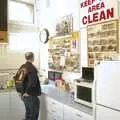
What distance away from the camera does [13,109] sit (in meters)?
4.75

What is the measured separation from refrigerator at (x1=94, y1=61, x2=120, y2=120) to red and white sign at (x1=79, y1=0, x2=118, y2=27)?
1.10 m

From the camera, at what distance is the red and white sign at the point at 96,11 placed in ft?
11.3

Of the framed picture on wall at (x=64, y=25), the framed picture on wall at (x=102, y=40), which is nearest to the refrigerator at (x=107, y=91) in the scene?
the framed picture on wall at (x=102, y=40)

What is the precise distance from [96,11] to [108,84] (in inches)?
64.6

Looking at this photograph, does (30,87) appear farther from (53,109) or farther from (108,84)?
(108,84)

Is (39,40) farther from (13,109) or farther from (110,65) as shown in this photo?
(110,65)

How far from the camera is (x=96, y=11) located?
12.4 ft

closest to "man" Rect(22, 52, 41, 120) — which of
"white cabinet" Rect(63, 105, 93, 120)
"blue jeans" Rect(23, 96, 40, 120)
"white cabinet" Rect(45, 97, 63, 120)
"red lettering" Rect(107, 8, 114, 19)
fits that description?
"blue jeans" Rect(23, 96, 40, 120)

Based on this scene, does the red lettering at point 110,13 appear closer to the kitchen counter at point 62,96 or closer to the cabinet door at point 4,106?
the kitchen counter at point 62,96

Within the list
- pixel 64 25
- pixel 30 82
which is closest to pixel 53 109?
pixel 30 82

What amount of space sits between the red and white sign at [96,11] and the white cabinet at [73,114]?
1446mm

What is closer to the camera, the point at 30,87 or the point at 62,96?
Answer: the point at 30,87

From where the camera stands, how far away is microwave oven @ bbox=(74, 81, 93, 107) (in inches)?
133

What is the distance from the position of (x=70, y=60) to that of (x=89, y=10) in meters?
1.03
